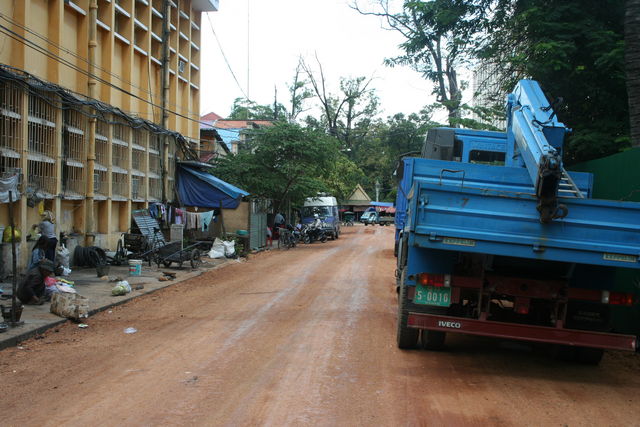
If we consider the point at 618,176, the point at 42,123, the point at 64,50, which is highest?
the point at 64,50

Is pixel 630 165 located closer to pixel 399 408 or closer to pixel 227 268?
pixel 399 408

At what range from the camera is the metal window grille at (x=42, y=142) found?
14656mm

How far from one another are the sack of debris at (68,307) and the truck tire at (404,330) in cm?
558

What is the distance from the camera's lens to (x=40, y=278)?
35.7 ft

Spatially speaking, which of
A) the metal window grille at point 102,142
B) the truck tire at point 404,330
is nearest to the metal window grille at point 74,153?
the metal window grille at point 102,142

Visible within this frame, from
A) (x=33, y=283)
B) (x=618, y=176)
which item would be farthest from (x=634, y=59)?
(x=33, y=283)

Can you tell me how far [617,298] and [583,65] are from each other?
7.72 m

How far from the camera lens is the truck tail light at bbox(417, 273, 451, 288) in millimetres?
7026

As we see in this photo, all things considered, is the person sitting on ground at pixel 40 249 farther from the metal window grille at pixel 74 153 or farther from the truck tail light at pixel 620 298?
the truck tail light at pixel 620 298

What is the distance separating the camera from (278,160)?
2970cm

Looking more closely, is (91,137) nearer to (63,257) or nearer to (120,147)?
(120,147)

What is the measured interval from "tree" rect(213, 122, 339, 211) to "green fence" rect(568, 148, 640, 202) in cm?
1901

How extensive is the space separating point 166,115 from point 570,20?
1531 centimetres

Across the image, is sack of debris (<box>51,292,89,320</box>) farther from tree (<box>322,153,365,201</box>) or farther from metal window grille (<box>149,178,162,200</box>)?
tree (<box>322,153,365,201</box>)
